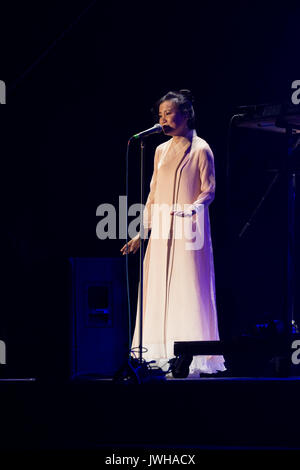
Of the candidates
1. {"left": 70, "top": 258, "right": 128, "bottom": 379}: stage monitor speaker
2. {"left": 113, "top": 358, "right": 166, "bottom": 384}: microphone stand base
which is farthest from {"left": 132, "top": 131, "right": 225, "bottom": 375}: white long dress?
{"left": 113, "top": 358, "right": 166, "bottom": 384}: microphone stand base

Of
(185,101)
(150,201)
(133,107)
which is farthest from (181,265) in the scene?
(133,107)

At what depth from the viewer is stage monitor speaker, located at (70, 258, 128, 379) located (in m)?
4.00

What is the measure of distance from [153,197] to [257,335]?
1071mm

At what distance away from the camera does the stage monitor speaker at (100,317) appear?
13.1 ft

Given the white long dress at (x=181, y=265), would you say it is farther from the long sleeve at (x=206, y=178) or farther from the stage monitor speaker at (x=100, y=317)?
the stage monitor speaker at (x=100, y=317)

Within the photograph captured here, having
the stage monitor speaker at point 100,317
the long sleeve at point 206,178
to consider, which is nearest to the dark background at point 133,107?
the long sleeve at point 206,178

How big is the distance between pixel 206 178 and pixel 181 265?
0.51 metres

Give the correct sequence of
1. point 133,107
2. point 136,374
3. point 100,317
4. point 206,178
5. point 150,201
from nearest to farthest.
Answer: point 136,374, point 100,317, point 206,178, point 150,201, point 133,107

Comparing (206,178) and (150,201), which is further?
(150,201)

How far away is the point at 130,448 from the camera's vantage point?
3.27 metres

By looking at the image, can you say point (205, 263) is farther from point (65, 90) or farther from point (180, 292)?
point (65, 90)

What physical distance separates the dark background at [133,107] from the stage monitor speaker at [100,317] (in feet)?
2.11

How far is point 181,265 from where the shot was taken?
170 inches

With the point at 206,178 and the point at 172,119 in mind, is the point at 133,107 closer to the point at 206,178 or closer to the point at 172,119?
the point at 172,119
